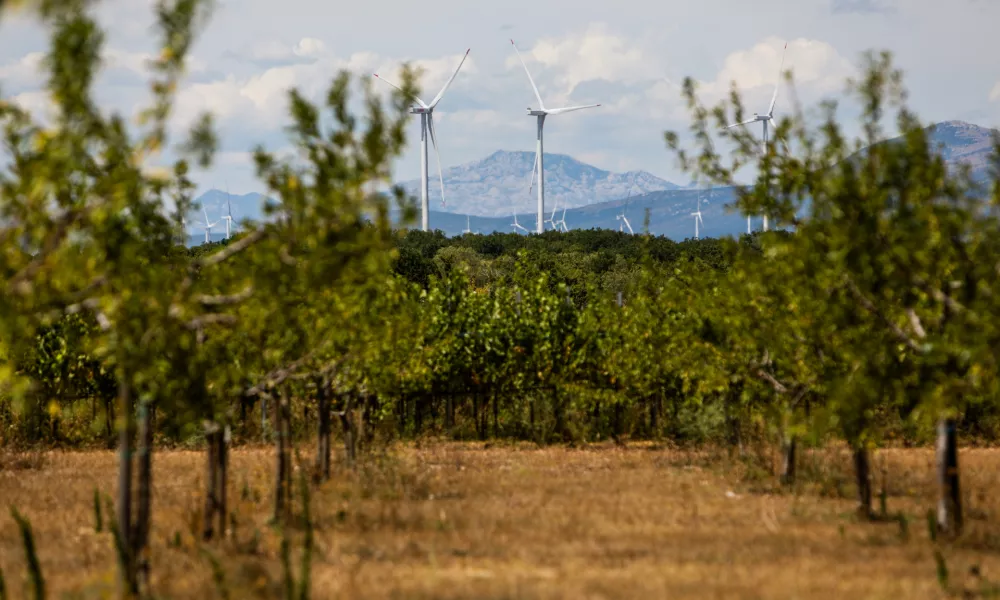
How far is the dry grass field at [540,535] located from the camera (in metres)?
11.2

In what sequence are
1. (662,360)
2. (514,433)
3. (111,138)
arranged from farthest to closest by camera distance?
(514,433) < (662,360) < (111,138)

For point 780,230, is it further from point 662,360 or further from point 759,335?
point 662,360

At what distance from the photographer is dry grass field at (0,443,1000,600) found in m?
11.2

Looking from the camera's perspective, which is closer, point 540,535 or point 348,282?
point 348,282

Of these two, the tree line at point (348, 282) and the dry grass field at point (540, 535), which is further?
the dry grass field at point (540, 535)

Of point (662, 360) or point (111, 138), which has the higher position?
point (111, 138)

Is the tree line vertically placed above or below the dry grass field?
above

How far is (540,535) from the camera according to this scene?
14.7 m

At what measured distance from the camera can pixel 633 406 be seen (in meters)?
32.3

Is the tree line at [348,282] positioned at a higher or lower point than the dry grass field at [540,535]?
higher

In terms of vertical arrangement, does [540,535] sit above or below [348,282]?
below

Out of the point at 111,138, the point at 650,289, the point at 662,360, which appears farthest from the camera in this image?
the point at 650,289

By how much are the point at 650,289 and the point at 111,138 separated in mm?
21718

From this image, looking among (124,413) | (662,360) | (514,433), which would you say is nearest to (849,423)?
(124,413)
